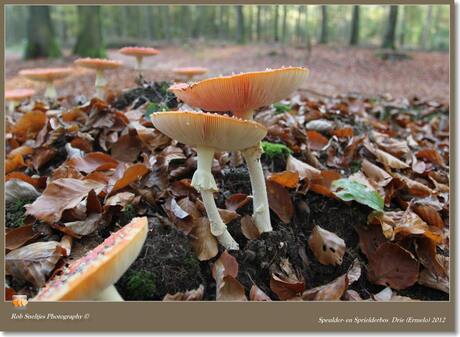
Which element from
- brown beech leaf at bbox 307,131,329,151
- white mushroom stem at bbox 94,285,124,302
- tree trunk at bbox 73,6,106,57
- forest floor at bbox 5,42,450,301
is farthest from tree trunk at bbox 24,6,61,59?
white mushroom stem at bbox 94,285,124,302

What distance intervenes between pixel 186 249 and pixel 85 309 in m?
0.51

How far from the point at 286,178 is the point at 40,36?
10821 mm

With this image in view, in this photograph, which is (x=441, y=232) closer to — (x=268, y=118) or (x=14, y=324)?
(x=268, y=118)

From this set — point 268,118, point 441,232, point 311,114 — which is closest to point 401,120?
point 311,114

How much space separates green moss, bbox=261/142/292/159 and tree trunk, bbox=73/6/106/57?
6026mm

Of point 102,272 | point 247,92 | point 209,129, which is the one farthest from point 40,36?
point 102,272

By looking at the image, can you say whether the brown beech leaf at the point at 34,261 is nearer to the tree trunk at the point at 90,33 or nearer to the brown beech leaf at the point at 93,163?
the brown beech leaf at the point at 93,163

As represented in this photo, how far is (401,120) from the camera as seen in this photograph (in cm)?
424

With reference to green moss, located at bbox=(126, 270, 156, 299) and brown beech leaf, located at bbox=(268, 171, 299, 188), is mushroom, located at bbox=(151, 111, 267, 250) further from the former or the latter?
brown beech leaf, located at bbox=(268, 171, 299, 188)

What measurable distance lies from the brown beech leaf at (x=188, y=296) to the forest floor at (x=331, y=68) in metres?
5.23

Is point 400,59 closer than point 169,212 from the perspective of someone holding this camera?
No

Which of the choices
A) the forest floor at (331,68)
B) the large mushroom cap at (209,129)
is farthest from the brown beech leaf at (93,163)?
the forest floor at (331,68)

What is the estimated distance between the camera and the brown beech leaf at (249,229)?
1.82 meters

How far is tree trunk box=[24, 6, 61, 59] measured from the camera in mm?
10391
